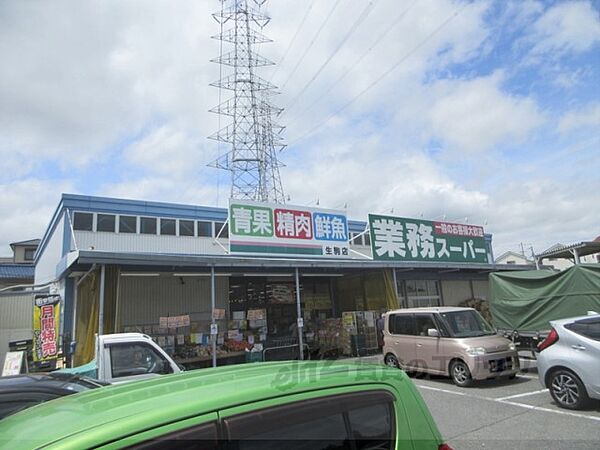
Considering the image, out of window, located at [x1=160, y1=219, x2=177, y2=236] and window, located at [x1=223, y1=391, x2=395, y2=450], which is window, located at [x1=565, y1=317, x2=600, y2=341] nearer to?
window, located at [x1=223, y1=391, x2=395, y2=450]

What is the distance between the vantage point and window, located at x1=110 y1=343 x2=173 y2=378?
701cm

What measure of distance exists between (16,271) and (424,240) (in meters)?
28.3

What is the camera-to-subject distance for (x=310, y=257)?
1520 centimetres

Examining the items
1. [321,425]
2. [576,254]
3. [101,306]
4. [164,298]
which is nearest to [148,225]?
[164,298]

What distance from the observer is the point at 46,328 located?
1301cm

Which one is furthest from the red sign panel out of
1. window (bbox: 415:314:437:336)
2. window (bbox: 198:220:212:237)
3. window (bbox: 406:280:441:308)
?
window (bbox: 406:280:441:308)

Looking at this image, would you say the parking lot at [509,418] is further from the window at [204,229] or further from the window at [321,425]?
the window at [204,229]

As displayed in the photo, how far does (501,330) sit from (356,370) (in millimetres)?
10181

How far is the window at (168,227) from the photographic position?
1895 cm

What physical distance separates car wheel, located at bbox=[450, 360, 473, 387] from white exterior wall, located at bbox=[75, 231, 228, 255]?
1238cm

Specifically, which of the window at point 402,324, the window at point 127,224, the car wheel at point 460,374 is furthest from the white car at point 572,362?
the window at point 127,224

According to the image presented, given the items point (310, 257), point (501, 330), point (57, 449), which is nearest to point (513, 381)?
point (501, 330)

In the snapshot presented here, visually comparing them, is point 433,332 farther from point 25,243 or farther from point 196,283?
point 25,243

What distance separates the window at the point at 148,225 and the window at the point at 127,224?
29 centimetres
